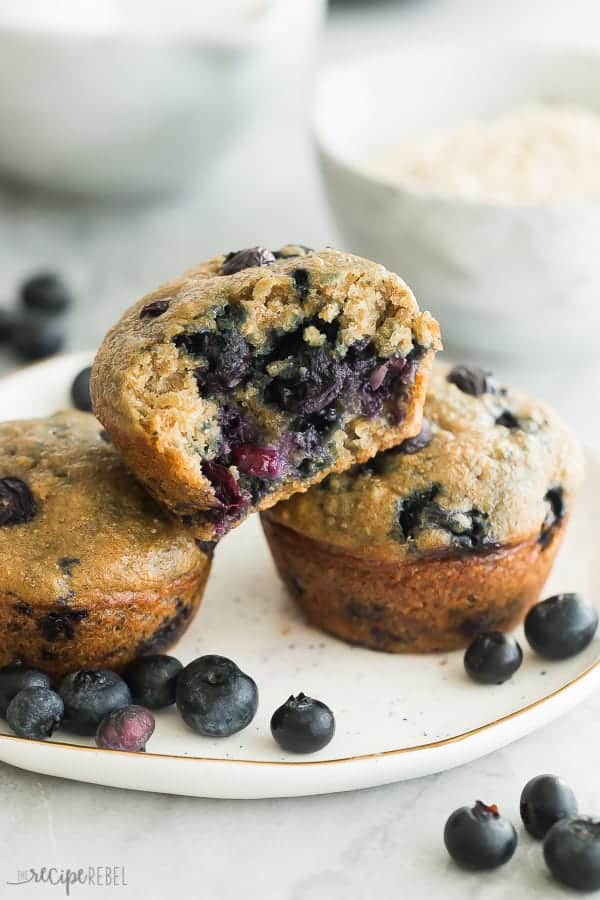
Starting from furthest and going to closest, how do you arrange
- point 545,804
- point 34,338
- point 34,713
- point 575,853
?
point 34,338
point 34,713
point 545,804
point 575,853

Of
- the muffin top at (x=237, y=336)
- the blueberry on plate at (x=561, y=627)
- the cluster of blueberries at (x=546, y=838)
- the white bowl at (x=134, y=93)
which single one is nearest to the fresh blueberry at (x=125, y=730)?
the muffin top at (x=237, y=336)

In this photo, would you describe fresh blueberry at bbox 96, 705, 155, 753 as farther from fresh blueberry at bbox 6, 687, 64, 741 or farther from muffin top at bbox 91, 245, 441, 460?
muffin top at bbox 91, 245, 441, 460

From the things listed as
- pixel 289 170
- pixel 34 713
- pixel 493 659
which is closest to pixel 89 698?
pixel 34 713

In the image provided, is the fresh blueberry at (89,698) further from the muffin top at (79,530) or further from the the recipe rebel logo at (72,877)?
the the recipe rebel logo at (72,877)

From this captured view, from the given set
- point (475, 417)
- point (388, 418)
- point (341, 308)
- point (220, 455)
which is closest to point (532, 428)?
point (475, 417)

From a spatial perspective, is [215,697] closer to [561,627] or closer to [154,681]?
[154,681]

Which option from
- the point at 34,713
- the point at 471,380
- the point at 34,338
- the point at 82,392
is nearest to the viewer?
the point at 34,713

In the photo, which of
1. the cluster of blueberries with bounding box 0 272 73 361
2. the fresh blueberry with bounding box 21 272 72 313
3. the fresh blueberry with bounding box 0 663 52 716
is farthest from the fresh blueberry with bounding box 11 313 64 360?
the fresh blueberry with bounding box 0 663 52 716

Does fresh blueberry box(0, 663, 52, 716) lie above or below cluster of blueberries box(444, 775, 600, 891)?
below
